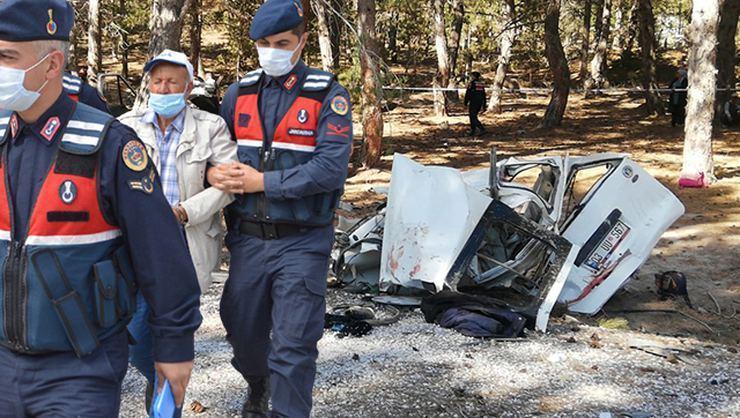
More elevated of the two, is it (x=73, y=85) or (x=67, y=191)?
(x=73, y=85)


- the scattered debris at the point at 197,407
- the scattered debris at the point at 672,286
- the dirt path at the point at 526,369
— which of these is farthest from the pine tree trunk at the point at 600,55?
the scattered debris at the point at 197,407

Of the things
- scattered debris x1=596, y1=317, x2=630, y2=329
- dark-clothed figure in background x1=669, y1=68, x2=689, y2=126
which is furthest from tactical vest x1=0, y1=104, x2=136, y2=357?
dark-clothed figure in background x1=669, y1=68, x2=689, y2=126

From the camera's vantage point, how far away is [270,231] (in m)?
3.69

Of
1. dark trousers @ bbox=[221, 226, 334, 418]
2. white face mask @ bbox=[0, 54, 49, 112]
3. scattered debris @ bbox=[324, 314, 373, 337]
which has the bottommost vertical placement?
scattered debris @ bbox=[324, 314, 373, 337]

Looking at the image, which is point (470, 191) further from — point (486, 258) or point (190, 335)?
point (190, 335)

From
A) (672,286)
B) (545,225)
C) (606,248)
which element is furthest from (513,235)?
(672,286)

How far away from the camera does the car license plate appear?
7.64 metres

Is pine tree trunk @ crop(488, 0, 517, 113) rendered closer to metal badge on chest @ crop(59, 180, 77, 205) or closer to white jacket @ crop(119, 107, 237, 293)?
white jacket @ crop(119, 107, 237, 293)

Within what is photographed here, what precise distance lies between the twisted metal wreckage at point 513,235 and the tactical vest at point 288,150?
3199mm

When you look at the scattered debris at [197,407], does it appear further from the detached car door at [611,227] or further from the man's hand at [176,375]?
the detached car door at [611,227]

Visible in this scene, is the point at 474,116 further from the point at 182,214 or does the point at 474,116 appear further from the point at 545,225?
the point at 182,214

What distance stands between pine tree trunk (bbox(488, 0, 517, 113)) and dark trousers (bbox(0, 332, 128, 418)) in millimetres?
24504

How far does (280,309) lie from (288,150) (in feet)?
2.33

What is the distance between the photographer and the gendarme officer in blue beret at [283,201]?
3.58 metres
